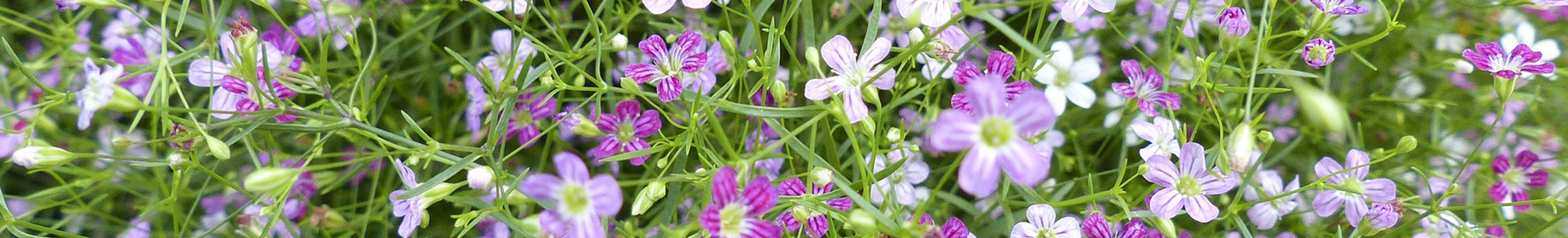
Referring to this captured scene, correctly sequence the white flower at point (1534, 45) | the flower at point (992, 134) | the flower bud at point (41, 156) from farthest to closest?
the white flower at point (1534, 45) → the flower bud at point (41, 156) → the flower at point (992, 134)

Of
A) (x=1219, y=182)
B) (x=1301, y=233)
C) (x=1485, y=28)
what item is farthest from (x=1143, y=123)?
(x=1485, y=28)

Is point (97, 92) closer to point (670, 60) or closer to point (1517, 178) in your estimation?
point (670, 60)

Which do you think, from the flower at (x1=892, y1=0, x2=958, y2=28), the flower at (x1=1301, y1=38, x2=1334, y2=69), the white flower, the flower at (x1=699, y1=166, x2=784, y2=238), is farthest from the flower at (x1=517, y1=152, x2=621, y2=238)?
the white flower

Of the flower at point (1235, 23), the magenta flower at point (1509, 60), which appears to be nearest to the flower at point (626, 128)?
the flower at point (1235, 23)

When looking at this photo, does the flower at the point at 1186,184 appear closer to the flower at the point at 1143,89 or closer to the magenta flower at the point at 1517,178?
the flower at the point at 1143,89

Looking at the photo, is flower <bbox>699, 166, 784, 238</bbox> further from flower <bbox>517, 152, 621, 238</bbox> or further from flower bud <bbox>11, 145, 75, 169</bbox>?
flower bud <bbox>11, 145, 75, 169</bbox>

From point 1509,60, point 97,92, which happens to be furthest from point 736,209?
point 1509,60

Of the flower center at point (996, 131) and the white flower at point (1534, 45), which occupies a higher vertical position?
the flower center at point (996, 131)

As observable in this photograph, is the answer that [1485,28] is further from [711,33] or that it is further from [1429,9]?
[711,33]

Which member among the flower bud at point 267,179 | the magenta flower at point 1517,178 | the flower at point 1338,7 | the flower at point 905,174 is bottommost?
the magenta flower at point 1517,178
